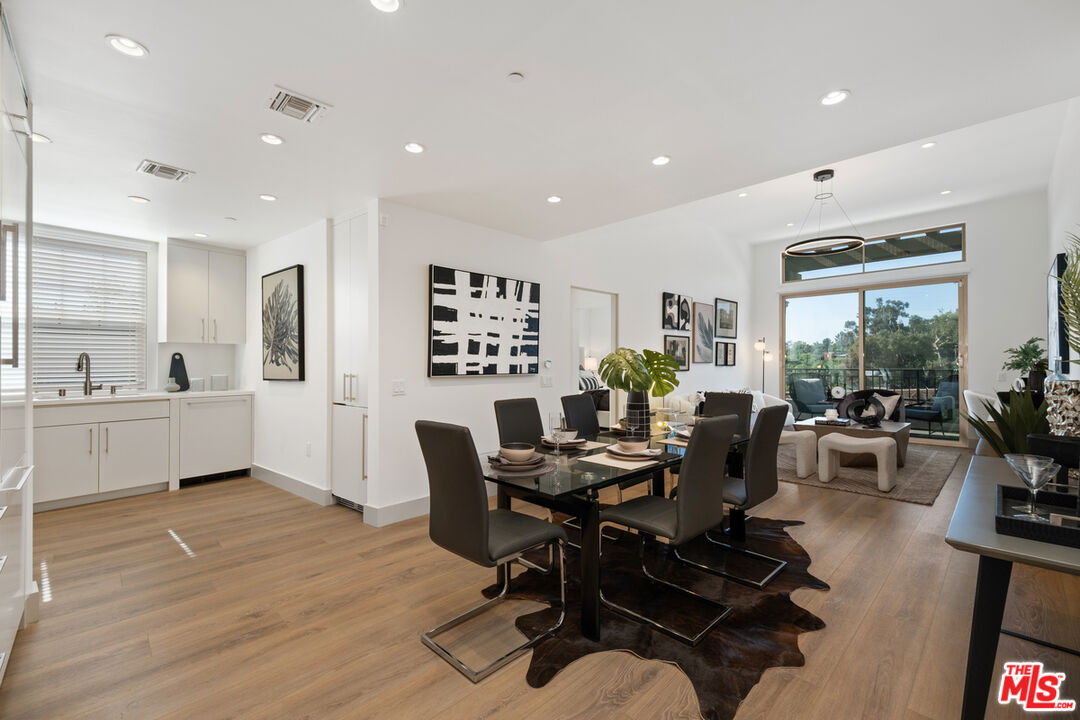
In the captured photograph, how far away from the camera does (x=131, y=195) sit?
3.62m

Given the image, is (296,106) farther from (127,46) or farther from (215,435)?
(215,435)

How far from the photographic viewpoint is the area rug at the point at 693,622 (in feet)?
6.21

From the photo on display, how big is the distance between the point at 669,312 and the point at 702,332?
1.13m

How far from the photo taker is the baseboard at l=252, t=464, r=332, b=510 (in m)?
4.18

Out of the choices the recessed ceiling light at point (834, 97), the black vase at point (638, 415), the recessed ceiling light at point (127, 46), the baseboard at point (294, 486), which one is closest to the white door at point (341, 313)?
the baseboard at point (294, 486)

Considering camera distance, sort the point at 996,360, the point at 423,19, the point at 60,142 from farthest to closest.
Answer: the point at 996,360 → the point at 60,142 → the point at 423,19

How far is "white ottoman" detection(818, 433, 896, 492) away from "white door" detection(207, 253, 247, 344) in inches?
250

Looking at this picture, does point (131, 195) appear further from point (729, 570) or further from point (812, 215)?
point (812, 215)

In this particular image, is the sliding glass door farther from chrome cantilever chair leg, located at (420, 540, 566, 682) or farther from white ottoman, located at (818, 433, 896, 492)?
chrome cantilever chair leg, located at (420, 540, 566, 682)

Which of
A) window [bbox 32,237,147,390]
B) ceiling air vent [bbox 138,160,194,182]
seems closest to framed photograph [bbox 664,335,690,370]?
ceiling air vent [bbox 138,160,194,182]

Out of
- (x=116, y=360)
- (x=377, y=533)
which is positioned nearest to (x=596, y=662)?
(x=377, y=533)

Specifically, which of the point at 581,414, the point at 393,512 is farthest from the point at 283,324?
the point at 581,414

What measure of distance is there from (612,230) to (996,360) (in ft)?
19.1

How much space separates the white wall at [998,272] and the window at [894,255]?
123mm
